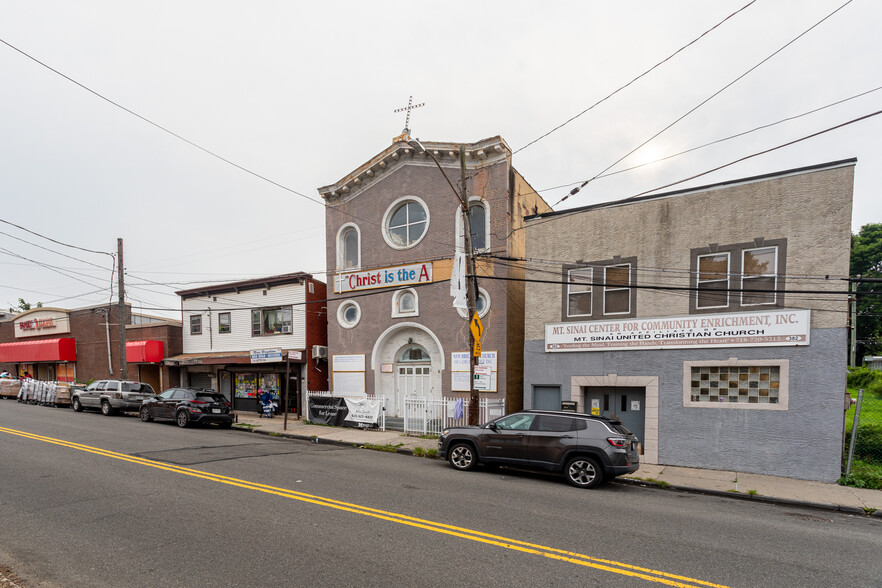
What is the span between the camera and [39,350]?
3272 cm

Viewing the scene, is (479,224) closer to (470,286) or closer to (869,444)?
(470,286)

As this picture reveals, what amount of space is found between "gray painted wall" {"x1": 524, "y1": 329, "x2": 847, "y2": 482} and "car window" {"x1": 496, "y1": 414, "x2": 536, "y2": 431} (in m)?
3.87

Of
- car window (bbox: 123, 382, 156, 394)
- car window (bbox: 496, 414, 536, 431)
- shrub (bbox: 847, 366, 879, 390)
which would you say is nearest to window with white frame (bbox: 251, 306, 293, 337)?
car window (bbox: 123, 382, 156, 394)

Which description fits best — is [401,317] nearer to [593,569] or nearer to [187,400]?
[187,400]

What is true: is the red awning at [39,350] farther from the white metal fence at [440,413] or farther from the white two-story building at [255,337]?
the white metal fence at [440,413]

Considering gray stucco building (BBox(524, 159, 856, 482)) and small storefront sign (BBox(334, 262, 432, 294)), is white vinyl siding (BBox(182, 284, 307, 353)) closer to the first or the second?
small storefront sign (BBox(334, 262, 432, 294))

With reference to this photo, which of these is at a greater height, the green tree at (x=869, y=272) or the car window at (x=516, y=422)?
the green tree at (x=869, y=272)

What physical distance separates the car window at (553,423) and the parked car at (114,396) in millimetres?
18123

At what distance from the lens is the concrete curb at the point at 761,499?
8.42 meters

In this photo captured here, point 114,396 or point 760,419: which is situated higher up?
point 760,419

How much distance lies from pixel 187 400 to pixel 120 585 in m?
14.1

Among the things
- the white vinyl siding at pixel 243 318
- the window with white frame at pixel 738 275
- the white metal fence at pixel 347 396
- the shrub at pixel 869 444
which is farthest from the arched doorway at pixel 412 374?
the shrub at pixel 869 444

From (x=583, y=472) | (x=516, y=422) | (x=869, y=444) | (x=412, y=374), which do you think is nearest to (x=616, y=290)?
(x=516, y=422)

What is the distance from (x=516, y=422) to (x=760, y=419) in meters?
6.09
